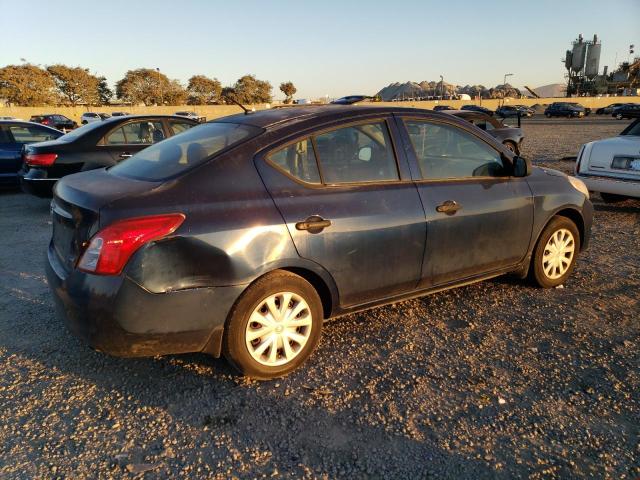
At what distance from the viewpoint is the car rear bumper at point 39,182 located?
23.1 ft

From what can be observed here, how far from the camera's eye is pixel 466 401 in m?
2.71

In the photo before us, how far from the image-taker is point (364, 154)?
3268 mm

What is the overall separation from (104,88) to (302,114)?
8223cm

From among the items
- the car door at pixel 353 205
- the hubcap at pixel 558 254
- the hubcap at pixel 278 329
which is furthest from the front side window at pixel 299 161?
the hubcap at pixel 558 254

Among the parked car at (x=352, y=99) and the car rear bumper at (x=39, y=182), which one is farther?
the car rear bumper at (x=39, y=182)

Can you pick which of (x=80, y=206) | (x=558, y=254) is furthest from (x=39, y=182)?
(x=558, y=254)

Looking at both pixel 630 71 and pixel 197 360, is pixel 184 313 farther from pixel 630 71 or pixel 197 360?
pixel 630 71

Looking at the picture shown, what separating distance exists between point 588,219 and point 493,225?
54.2 inches

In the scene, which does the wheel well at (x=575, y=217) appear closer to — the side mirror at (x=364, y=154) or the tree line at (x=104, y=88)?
the side mirror at (x=364, y=154)

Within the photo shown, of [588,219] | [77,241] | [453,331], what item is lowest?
[453,331]

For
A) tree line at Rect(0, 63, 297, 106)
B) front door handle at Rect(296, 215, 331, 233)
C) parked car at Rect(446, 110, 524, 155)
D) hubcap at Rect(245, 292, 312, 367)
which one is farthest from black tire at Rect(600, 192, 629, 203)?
tree line at Rect(0, 63, 297, 106)

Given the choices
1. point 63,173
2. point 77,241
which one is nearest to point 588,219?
point 77,241

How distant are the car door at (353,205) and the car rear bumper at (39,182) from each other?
5561 millimetres

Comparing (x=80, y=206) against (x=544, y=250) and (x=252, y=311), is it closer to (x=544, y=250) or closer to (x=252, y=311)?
(x=252, y=311)
